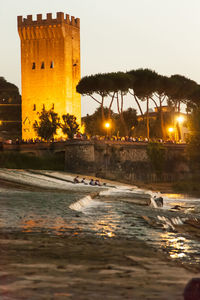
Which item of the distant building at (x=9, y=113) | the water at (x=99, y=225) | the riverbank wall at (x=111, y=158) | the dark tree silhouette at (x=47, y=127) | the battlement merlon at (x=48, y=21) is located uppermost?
the battlement merlon at (x=48, y=21)

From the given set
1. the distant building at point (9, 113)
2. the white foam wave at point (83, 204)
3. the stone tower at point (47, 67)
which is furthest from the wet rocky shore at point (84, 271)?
the distant building at point (9, 113)

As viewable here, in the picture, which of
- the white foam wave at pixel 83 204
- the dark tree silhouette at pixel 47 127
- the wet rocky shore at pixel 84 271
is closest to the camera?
the wet rocky shore at pixel 84 271

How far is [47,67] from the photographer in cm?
7106

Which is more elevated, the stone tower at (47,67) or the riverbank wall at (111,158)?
the stone tower at (47,67)

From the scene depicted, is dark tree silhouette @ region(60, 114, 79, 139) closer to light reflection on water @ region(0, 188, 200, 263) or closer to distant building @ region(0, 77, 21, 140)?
distant building @ region(0, 77, 21, 140)

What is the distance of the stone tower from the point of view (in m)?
70.6

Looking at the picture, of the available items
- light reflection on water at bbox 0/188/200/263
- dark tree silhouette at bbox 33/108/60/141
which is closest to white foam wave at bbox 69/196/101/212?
light reflection on water at bbox 0/188/200/263

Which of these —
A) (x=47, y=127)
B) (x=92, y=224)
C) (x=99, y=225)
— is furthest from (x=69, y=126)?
(x=99, y=225)

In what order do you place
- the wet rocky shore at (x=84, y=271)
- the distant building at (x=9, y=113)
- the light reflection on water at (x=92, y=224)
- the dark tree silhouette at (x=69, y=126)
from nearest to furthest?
1. the wet rocky shore at (x=84, y=271)
2. the light reflection on water at (x=92, y=224)
3. the dark tree silhouette at (x=69, y=126)
4. the distant building at (x=9, y=113)

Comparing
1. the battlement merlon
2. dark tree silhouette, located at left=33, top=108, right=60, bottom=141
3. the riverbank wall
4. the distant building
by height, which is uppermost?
the battlement merlon

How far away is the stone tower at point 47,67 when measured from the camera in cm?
7062

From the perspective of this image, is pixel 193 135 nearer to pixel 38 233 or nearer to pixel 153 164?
pixel 153 164

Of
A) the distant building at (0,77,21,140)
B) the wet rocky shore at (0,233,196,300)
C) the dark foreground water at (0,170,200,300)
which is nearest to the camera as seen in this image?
the wet rocky shore at (0,233,196,300)

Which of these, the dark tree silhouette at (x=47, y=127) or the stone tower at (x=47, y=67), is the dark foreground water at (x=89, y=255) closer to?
the dark tree silhouette at (x=47, y=127)
